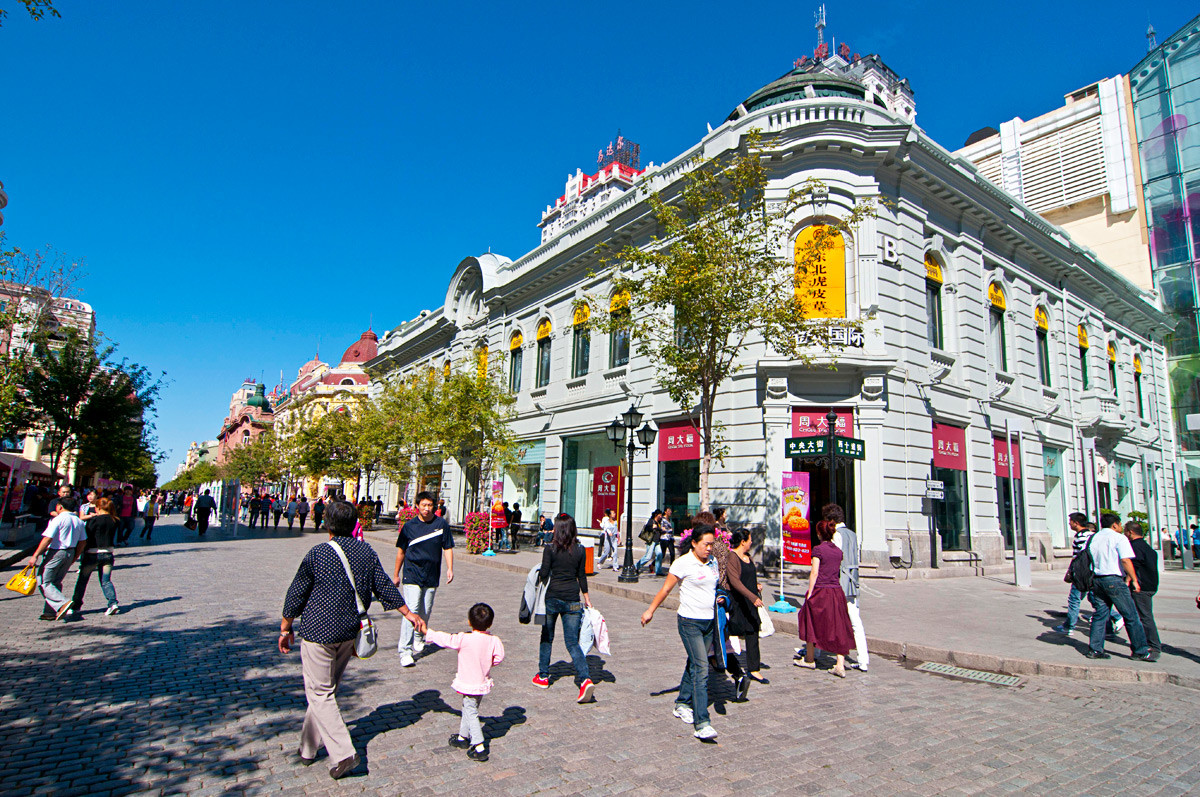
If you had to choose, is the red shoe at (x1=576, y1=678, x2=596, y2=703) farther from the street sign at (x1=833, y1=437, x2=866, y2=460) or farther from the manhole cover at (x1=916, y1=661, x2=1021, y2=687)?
the street sign at (x1=833, y1=437, x2=866, y2=460)

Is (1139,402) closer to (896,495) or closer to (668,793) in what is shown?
(896,495)

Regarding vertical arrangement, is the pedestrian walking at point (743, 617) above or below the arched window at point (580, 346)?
below

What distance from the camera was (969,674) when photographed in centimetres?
759

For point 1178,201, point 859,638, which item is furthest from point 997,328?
point 1178,201

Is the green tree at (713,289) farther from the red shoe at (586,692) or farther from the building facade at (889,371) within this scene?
the red shoe at (586,692)

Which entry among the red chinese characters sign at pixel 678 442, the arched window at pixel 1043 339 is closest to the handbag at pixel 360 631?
the red chinese characters sign at pixel 678 442

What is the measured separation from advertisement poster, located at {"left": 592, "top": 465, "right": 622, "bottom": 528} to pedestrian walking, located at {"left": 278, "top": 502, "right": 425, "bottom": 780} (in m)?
17.8

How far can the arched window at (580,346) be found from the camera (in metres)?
24.9

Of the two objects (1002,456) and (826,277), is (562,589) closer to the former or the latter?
(826,277)

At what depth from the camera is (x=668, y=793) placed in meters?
4.04

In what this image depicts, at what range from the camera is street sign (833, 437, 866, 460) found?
52.4 ft

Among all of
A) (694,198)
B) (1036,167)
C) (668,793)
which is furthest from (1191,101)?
(668,793)

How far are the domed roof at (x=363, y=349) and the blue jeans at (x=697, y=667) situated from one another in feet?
256

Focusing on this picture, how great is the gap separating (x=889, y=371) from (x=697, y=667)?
14182mm
